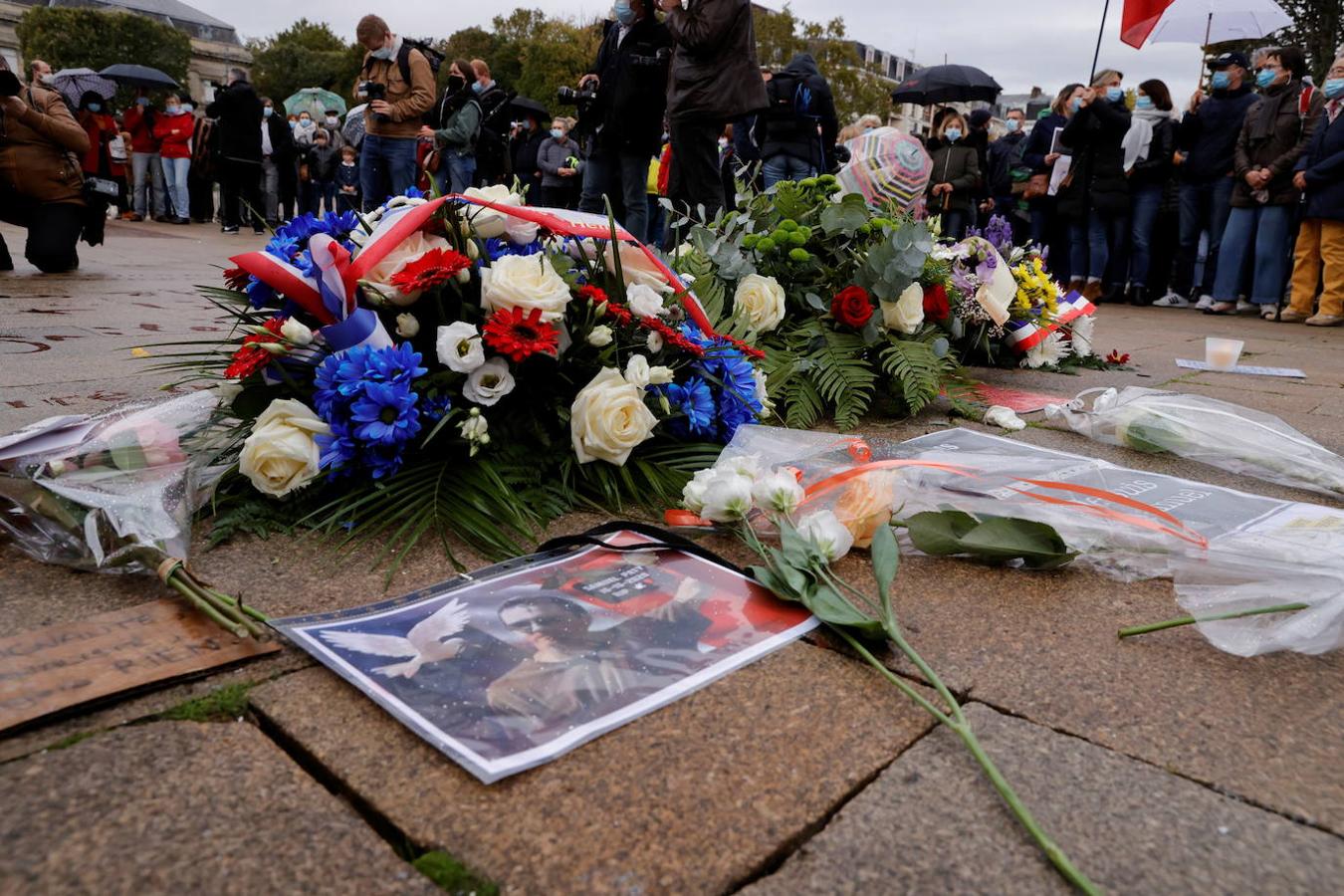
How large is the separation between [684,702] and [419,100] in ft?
22.0

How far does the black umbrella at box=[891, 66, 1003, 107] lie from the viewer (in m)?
11.6

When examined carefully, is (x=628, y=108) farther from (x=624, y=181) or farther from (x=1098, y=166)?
(x=1098, y=166)

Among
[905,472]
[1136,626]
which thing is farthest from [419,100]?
[1136,626]

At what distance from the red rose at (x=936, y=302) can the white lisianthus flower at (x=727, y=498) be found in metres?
1.83

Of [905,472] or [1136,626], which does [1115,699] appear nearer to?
[1136,626]

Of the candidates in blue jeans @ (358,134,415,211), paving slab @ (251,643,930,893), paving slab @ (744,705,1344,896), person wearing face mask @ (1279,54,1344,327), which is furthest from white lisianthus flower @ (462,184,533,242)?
person wearing face mask @ (1279,54,1344,327)

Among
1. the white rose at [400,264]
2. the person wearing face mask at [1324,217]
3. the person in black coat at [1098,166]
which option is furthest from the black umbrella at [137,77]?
the white rose at [400,264]

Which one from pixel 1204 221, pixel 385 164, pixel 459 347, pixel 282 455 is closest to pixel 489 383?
pixel 459 347

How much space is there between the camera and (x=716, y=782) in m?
1.04

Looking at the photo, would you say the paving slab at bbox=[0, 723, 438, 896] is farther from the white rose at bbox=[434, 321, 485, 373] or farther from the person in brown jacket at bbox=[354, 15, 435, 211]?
the person in brown jacket at bbox=[354, 15, 435, 211]

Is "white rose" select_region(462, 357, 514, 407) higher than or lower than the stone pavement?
higher

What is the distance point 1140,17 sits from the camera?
644 cm

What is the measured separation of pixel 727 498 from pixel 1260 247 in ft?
25.6

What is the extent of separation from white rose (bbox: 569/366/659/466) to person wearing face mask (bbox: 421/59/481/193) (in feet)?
20.5
